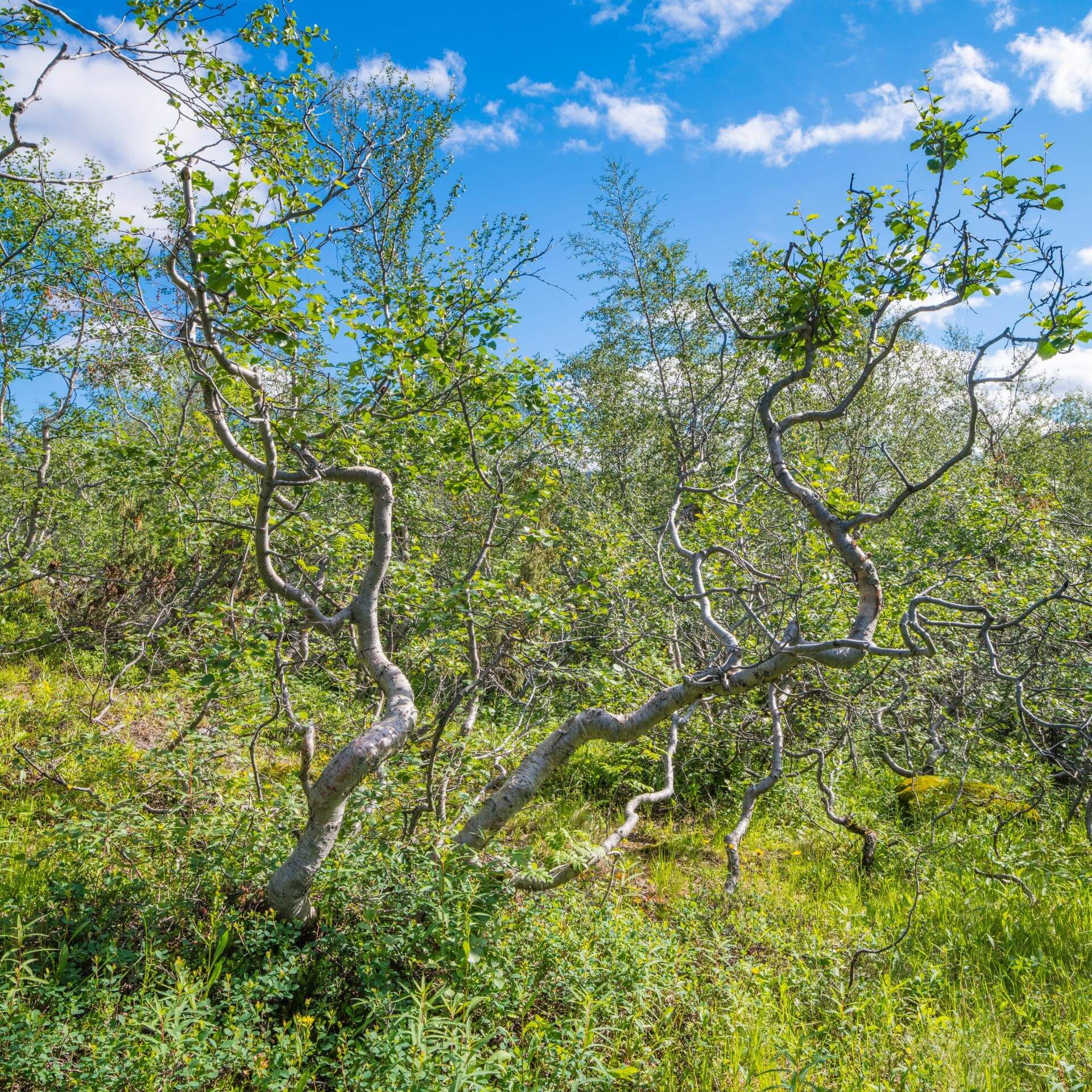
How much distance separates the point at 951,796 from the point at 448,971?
6392mm

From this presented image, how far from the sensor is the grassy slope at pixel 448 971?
276 centimetres

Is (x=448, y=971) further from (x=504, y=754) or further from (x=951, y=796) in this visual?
(x=951, y=796)

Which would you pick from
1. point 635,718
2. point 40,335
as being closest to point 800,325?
point 635,718

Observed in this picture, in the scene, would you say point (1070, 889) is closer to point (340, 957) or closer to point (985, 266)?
point (985, 266)

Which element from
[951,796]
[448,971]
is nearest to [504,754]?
[448,971]

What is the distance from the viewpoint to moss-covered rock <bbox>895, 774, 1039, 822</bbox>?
6.71 meters

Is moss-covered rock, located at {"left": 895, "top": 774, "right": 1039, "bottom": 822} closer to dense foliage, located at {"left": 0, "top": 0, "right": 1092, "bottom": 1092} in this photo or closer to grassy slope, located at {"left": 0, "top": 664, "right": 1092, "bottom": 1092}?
dense foliage, located at {"left": 0, "top": 0, "right": 1092, "bottom": 1092}

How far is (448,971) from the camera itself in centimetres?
329

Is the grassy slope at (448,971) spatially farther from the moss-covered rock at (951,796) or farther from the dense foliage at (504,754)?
the moss-covered rock at (951,796)

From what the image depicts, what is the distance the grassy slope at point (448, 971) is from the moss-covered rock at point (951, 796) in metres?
1.55

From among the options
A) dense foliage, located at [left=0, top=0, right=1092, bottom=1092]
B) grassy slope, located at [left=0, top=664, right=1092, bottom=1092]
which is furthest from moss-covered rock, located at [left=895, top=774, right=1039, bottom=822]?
grassy slope, located at [left=0, top=664, right=1092, bottom=1092]

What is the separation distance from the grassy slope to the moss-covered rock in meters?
1.55

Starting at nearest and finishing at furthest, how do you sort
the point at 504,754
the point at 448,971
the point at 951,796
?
the point at 448,971
the point at 504,754
the point at 951,796

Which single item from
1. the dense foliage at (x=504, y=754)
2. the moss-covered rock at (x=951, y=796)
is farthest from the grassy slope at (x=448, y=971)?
the moss-covered rock at (x=951, y=796)
